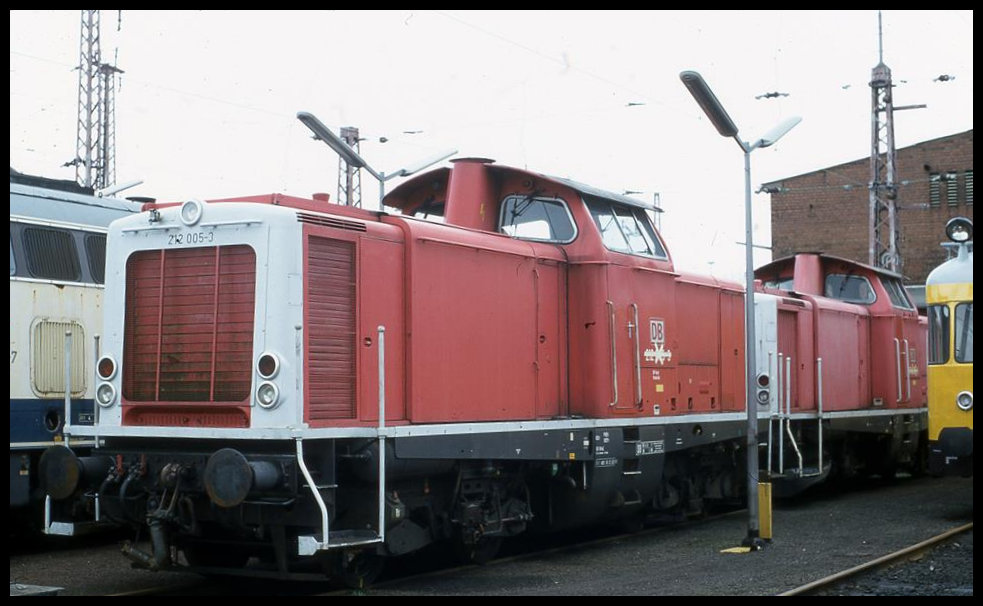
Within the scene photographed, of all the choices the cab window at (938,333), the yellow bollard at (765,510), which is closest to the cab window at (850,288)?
the cab window at (938,333)

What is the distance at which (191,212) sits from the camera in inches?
365

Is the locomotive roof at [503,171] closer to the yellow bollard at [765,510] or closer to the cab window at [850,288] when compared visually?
the yellow bollard at [765,510]

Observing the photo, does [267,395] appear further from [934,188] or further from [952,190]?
[934,188]

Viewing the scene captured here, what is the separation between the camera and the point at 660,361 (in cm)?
1287

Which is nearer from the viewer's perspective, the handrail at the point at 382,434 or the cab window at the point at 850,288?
the handrail at the point at 382,434

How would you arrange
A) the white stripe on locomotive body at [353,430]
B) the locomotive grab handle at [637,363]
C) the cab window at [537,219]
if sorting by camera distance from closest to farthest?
1. the white stripe on locomotive body at [353,430]
2. the cab window at [537,219]
3. the locomotive grab handle at [637,363]

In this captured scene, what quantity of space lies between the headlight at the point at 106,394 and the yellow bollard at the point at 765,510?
6.98 m

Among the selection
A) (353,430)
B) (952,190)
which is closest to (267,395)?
(353,430)

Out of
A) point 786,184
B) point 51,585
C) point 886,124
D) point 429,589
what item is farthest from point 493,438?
point 786,184

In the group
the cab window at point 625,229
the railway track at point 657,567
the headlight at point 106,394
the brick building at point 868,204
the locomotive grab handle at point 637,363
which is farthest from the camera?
the brick building at point 868,204

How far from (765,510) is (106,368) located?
717cm

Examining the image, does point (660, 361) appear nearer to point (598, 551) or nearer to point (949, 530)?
point (598, 551)

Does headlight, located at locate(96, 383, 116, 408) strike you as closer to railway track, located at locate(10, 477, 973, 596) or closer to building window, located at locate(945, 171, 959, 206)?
railway track, located at locate(10, 477, 973, 596)

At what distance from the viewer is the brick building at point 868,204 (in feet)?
153
